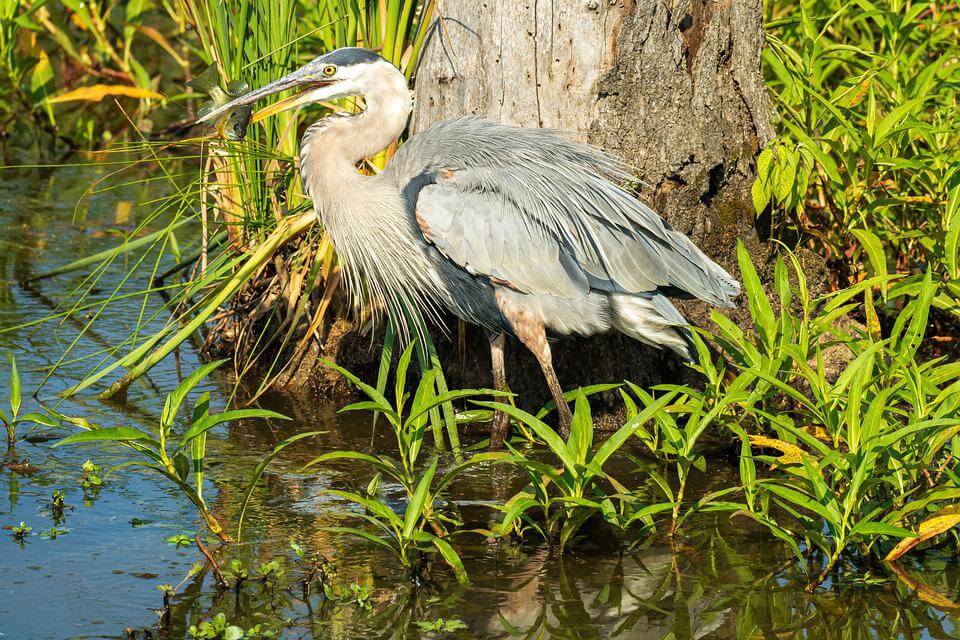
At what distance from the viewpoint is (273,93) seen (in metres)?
4.25

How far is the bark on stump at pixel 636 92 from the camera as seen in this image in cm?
428

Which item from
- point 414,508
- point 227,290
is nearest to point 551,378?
point 227,290

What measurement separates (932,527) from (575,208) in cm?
173

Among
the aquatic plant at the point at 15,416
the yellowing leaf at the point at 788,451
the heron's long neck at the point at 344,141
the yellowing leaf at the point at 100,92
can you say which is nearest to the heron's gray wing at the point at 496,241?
the heron's long neck at the point at 344,141

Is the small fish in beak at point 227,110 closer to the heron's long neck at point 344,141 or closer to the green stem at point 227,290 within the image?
the heron's long neck at point 344,141

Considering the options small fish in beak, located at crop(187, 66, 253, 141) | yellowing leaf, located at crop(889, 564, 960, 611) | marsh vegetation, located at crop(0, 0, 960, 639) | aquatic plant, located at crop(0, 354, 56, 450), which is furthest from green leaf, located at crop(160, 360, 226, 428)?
yellowing leaf, located at crop(889, 564, 960, 611)

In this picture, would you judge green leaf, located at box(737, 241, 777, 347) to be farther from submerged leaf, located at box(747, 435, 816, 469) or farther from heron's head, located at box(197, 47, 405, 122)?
heron's head, located at box(197, 47, 405, 122)

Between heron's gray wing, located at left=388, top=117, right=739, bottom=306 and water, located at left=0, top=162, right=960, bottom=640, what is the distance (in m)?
0.72

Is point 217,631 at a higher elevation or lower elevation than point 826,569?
higher

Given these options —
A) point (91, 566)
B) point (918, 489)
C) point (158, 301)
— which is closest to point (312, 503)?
point (91, 566)

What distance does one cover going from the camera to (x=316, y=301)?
4.80 meters

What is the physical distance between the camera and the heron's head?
13.9 feet

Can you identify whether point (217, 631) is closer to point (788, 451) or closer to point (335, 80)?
point (788, 451)

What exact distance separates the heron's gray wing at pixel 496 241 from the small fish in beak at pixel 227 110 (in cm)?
78
